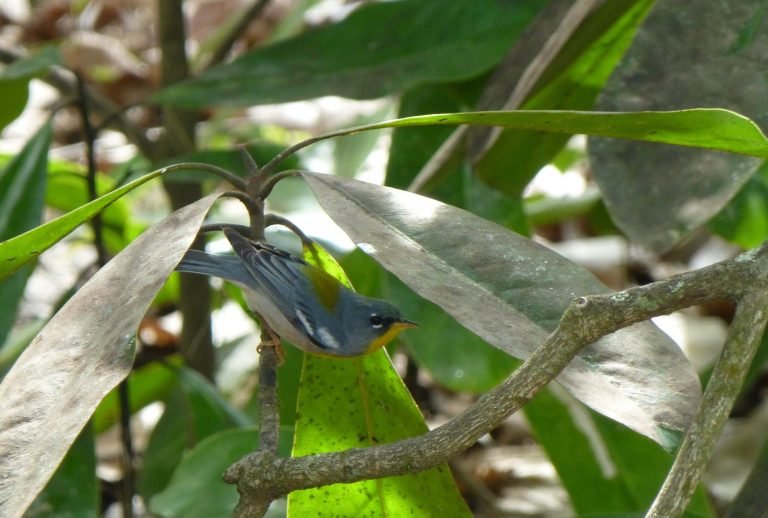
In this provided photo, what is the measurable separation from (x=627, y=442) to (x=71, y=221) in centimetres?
121

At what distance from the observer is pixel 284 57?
210cm

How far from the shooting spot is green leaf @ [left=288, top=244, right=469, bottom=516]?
4.50 ft

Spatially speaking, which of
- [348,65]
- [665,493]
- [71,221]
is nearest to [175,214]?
[71,221]

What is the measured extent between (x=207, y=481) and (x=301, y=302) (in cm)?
33

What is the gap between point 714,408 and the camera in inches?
37.4

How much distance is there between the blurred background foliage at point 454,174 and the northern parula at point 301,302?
0.66 ft

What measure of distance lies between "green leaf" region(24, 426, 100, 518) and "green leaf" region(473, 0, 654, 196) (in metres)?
0.82

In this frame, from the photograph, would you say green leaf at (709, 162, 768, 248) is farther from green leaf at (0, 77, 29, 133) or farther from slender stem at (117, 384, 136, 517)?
green leaf at (0, 77, 29, 133)

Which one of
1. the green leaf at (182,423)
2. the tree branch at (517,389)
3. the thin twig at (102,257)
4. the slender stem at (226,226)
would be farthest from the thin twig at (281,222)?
the green leaf at (182,423)

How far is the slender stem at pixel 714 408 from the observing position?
92 centimetres

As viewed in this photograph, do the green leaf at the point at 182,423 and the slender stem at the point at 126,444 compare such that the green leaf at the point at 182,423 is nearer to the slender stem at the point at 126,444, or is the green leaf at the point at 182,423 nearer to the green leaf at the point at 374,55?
the slender stem at the point at 126,444

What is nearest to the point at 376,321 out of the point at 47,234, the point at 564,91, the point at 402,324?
the point at 402,324

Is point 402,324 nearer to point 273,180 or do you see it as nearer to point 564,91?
point 564,91

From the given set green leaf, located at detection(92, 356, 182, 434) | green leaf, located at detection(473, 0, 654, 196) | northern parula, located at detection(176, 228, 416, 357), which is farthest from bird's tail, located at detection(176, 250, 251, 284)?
green leaf, located at detection(92, 356, 182, 434)
